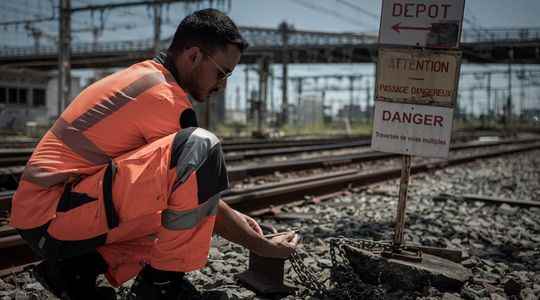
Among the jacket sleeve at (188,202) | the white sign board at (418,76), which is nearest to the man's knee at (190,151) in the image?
the jacket sleeve at (188,202)

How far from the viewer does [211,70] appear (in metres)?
2.32

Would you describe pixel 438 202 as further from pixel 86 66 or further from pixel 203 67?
pixel 86 66

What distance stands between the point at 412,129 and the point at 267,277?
54.7 inches

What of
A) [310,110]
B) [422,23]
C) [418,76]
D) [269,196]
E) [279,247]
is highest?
[422,23]

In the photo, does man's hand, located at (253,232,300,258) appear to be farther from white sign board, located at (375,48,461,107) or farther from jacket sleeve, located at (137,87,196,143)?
white sign board, located at (375,48,461,107)

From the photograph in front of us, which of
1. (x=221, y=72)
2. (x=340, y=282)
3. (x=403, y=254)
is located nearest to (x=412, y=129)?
(x=403, y=254)

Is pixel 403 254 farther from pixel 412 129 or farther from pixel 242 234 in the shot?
pixel 242 234

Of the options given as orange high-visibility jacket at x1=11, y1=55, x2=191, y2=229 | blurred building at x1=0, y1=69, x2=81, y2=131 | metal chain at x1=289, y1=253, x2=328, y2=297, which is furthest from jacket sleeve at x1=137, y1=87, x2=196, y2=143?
blurred building at x1=0, y1=69, x2=81, y2=131

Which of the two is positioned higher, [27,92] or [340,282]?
[340,282]

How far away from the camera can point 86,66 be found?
6450cm

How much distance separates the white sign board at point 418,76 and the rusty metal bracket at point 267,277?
1.33m

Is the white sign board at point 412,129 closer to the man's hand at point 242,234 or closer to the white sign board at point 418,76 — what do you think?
the white sign board at point 418,76

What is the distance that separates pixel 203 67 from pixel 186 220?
30.5 inches

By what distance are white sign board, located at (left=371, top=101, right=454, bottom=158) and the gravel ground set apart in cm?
92
